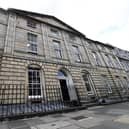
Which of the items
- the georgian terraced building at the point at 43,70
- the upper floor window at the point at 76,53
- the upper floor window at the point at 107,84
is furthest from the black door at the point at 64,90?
the upper floor window at the point at 107,84

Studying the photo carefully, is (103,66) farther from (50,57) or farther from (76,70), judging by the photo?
(50,57)

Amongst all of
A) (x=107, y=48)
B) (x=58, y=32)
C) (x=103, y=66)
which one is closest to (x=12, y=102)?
(x=58, y=32)

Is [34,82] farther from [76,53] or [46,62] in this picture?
[76,53]

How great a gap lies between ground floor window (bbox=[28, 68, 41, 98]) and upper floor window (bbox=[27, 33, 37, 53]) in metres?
2.06

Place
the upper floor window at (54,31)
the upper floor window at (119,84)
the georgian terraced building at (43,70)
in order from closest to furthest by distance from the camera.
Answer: the georgian terraced building at (43,70), the upper floor window at (54,31), the upper floor window at (119,84)

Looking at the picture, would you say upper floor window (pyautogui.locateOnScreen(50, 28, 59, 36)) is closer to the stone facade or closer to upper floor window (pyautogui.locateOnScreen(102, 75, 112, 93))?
the stone facade

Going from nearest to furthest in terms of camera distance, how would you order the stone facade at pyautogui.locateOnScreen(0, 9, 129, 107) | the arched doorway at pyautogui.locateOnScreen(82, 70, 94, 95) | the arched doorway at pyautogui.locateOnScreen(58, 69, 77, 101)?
the stone facade at pyautogui.locateOnScreen(0, 9, 129, 107), the arched doorway at pyautogui.locateOnScreen(58, 69, 77, 101), the arched doorway at pyautogui.locateOnScreen(82, 70, 94, 95)

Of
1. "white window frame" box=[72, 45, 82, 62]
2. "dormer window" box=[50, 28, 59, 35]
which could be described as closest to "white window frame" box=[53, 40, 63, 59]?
"dormer window" box=[50, 28, 59, 35]

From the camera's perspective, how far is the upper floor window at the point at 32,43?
9.22 metres

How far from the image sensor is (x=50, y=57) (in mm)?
9609

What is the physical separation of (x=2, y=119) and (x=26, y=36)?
7371 mm

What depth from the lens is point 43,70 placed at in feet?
27.5

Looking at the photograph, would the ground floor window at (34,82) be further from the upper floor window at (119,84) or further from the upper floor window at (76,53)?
the upper floor window at (119,84)

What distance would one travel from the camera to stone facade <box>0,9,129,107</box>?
6.81 m
